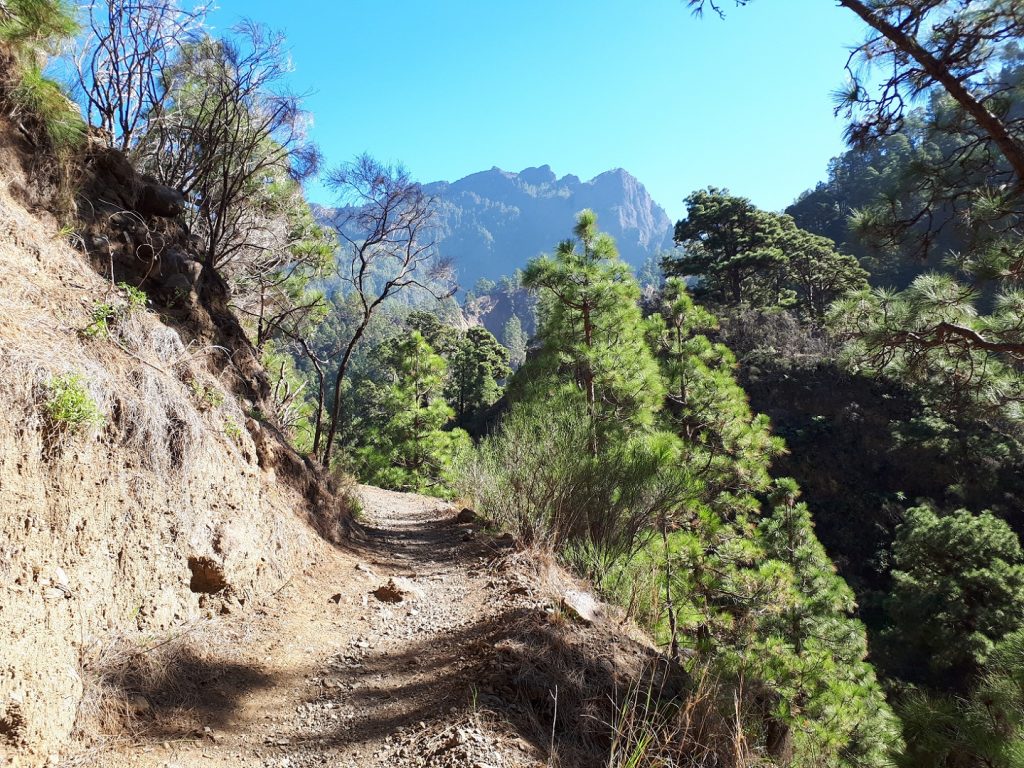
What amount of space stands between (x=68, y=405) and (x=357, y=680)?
213 cm

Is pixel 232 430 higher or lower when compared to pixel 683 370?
lower

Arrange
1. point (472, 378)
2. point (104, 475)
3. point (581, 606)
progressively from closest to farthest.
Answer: point (104, 475) → point (581, 606) → point (472, 378)

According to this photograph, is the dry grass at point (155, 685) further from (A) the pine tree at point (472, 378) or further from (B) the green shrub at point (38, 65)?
(A) the pine tree at point (472, 378)

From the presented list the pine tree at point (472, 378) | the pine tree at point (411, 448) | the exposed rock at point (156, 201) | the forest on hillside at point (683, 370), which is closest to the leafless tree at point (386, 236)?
the forest on hillside at point (683, 370)

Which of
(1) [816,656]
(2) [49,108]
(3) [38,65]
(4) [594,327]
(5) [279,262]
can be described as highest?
(3) [38,65]

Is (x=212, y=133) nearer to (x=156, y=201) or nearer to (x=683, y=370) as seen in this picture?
(x=156, y=201)

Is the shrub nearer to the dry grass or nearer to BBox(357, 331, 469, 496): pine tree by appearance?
the dry grass

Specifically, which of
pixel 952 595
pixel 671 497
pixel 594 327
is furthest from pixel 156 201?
pixel 952 595

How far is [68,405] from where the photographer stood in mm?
2320

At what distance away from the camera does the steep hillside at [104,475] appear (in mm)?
2016

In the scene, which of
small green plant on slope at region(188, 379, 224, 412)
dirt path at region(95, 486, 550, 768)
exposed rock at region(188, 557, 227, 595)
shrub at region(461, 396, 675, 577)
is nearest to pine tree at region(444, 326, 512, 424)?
shrub at region(461, 396, 675, 577)

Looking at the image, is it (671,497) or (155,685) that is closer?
(155,685)

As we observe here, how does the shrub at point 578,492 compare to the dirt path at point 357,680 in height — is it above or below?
above

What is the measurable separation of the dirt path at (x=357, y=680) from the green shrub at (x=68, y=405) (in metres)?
1.32
